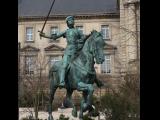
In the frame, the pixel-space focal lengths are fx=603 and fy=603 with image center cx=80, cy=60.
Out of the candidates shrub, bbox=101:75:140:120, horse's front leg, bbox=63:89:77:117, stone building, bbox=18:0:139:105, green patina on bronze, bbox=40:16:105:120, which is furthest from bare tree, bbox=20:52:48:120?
green patina on bronze, bbox=40:16:105:120

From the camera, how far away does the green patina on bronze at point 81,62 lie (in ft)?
40.5

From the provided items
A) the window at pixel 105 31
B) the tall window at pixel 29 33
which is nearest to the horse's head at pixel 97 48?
the window at pixel 105 31

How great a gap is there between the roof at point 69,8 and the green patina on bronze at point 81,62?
37.0 metres

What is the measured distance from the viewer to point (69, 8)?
52.0 metres

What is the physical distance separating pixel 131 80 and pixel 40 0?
105 ft

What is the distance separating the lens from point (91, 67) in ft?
40.7

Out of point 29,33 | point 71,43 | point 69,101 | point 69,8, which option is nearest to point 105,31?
point 69,8

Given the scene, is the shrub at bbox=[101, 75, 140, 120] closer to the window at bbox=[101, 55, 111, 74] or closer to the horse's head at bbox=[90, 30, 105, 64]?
the horse's head at bbox=[90, 30, 105, 64]

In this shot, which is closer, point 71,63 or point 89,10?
point 71,63

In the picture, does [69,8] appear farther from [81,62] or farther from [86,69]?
[86,69]
